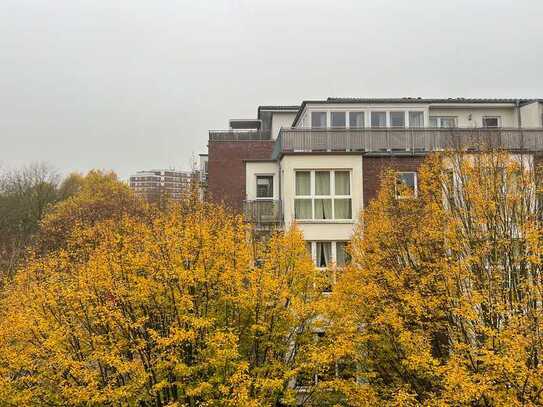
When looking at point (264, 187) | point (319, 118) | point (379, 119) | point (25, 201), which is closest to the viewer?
point (319, 118)

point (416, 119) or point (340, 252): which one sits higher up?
point (416, 119)

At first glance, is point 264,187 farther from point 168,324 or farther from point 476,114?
point 168,324

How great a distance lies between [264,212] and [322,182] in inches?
118

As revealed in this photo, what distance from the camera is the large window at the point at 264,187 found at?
2936cm

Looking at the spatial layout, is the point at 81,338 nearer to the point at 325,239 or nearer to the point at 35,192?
the point at 325,239

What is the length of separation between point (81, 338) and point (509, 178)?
15.0 meters

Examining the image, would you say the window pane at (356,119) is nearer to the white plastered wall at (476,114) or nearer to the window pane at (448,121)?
the white plastered wall at (476,114)

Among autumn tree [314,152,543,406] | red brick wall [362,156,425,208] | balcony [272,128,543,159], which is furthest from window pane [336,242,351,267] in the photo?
balcony [272,128,543,159]

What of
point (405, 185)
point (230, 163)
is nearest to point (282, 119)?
point (230, 163)

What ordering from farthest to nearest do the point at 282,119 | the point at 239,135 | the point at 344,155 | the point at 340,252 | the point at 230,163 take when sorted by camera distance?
the point at 239,135
the point at 282,119
the point at 230,163
the point at 344,155
the point at 340,252

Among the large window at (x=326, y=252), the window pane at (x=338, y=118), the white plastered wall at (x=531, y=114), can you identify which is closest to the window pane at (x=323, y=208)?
the large window at (x=326, y=252)

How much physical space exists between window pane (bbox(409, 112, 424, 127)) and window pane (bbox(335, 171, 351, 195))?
19.0ft

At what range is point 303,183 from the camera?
24938 millimetres

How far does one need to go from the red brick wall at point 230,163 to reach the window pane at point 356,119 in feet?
29.4
